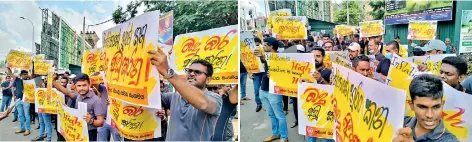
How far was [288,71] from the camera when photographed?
4.51 meters

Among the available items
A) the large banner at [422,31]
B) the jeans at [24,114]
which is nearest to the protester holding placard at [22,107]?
the jeans at [24,114]

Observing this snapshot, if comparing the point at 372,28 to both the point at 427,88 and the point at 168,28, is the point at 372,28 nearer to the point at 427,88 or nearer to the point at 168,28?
the point at 168,28

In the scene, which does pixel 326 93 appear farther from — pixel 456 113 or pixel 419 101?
pixel 419 101

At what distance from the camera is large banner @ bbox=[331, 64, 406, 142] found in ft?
5.33

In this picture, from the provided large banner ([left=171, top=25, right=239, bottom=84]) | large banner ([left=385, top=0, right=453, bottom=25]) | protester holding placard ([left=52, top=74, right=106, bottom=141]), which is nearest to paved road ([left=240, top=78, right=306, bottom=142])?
large banner ([left=171, top=25, right=239, bottom=84])

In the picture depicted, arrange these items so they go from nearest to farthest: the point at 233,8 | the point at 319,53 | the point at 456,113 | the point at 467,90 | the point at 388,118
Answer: the point at 388,118 → the point at 456,113 → the point at 467,90 → the point at 319,53 → the point at 233,8

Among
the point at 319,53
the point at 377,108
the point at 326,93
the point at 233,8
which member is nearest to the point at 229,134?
the point at 326,93

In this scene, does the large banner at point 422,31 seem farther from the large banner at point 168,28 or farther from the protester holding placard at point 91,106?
the protester holding placard at point 91,106

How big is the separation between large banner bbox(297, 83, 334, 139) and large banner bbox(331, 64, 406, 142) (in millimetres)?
1231

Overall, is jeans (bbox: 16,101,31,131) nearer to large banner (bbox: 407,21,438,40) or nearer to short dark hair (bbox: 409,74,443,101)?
short dark hair (bbox: 409,74,443,101)

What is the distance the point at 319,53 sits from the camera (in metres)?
4.35

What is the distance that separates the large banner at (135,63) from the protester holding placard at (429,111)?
4.41 ft

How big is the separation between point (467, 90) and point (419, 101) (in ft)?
5.37

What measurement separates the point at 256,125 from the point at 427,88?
14.1 feet
